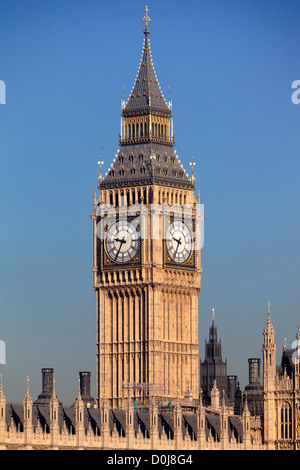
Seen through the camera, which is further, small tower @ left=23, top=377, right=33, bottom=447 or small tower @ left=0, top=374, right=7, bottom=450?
small tower @ left=23, top=377, right=33, bottom=447

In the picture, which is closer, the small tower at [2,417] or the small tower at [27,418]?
the small tower at [2,417]

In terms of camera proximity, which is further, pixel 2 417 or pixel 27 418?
pixel 27 418
